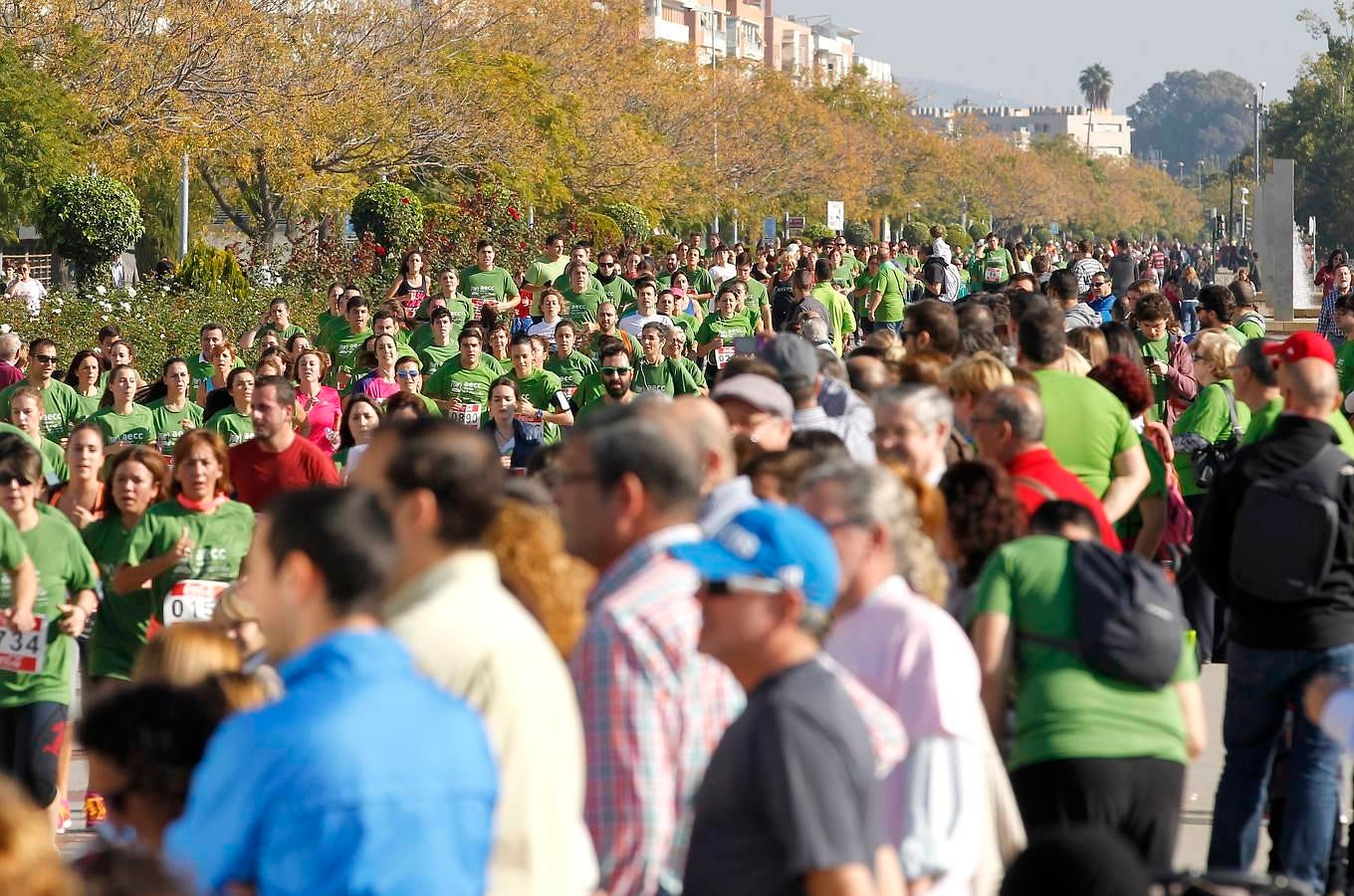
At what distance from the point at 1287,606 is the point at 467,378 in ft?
26.2

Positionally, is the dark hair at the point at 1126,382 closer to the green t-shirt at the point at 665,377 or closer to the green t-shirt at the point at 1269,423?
the green t-shirt at the point at 1269,423

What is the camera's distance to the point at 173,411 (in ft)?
37.9

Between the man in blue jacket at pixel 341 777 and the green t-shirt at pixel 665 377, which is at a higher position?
the man in blue jacket at pixel 341 777

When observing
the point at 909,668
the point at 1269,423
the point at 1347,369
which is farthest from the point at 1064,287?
the point at 909,668

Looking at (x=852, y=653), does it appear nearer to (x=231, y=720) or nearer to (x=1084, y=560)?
(x=1084, y=560)

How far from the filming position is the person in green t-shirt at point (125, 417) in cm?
1114

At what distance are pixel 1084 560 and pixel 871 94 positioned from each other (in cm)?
9009

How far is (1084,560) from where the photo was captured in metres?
4.93

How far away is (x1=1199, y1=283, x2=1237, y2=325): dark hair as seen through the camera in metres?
11.9

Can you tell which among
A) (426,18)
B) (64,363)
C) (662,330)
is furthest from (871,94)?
(662,330)

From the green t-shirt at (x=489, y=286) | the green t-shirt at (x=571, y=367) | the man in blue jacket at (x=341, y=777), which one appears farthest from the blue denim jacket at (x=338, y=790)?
the green t-shirt at (x=489, y=286)

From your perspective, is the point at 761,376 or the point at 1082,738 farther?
the point at 761,376

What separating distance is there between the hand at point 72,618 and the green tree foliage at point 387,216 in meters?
26.7

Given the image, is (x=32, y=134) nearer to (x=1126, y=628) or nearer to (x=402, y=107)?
(x=402, y=107)
